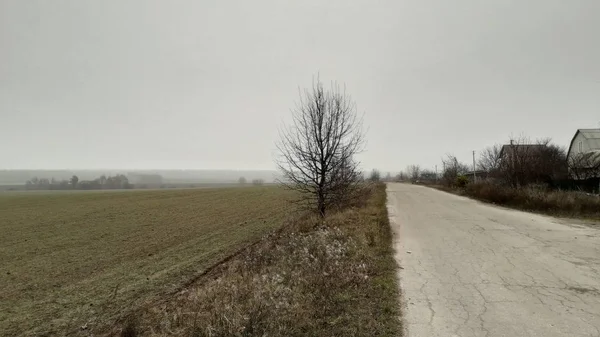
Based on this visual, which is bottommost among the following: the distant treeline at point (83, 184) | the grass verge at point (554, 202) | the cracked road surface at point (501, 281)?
the cracked road surface at point (501, 281)

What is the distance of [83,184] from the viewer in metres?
115

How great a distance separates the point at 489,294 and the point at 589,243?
5.96 m

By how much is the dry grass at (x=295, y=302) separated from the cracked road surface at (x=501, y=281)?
1.80 feet

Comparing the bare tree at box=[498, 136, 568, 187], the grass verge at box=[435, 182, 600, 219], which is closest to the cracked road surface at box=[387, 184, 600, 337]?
the grass verge at box=[435, 182, 600, 219]

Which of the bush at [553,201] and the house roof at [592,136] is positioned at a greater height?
the house roof at [592,136]

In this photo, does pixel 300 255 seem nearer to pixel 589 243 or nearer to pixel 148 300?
pixel 148 300

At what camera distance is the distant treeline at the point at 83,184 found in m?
114

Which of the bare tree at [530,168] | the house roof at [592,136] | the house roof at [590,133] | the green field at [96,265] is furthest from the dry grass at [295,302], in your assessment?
the house roof at [590,133]

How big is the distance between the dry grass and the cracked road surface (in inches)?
21.6

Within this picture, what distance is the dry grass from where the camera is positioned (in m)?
3.87

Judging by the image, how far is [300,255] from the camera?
7125 millimetres

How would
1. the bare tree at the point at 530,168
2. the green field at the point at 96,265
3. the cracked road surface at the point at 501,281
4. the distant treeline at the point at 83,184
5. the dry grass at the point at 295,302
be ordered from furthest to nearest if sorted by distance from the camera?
the distant treeline at the point at 83,184
the bare tree at the point at 530,168
the green field at the point at 96,265
the cracked road surface at the point at 501,281
the dry grass at the point at 295,302

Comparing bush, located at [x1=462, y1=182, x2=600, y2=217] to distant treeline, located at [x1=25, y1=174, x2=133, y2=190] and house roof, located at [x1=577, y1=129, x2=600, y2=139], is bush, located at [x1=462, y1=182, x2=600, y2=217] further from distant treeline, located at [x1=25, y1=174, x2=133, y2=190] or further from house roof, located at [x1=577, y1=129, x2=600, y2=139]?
distant treeline, located at [x1=25, y1=174, x2=133, y2=190]

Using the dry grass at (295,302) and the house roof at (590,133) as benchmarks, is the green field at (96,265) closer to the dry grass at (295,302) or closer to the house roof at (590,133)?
the dry grass at (295,302)
